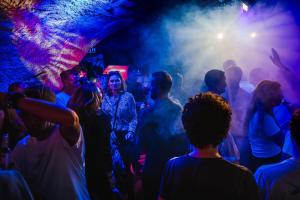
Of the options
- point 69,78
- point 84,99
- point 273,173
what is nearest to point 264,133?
point 273,173

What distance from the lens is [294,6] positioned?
24.9ft

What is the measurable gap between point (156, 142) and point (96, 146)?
0.72 m

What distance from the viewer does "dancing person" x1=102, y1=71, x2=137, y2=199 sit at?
4.43 metres

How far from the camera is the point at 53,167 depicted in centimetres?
193

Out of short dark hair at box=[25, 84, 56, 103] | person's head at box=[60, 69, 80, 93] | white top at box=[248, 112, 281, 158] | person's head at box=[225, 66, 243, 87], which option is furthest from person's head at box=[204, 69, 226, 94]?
Answer: person's head at box=[60, 69, 80, 93]

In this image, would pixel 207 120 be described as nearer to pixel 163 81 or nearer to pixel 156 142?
pixel 156 142

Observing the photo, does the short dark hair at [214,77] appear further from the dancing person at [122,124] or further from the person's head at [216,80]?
the dancing person at [122,124]

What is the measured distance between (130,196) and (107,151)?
3.90ft

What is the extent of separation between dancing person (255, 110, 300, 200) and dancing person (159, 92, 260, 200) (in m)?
0.25

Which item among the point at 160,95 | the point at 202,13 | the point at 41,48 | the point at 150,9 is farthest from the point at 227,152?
the point at 150,9

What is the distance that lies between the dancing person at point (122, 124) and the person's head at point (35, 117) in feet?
8.31

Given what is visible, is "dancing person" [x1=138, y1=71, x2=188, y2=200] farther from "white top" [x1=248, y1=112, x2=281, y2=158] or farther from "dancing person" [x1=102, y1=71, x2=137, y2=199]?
"dancing person" [x1=102, y1=71, x2=137, y2=199]

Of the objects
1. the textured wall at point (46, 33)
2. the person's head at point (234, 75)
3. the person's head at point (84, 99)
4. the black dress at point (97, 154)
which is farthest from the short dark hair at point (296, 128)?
the textured wall at point (46, 33)

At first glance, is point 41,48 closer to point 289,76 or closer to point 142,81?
point 289,76
